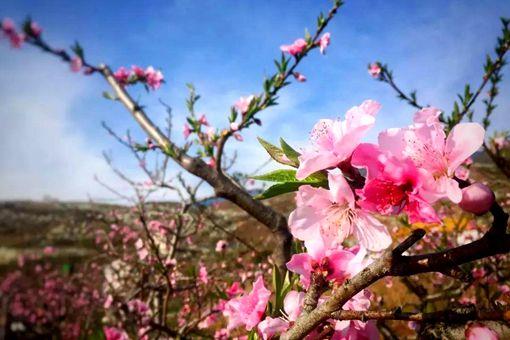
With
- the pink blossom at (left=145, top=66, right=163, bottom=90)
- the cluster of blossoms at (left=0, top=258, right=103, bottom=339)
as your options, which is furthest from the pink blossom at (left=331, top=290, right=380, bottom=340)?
the cluster of blossoms at (left=0, top=258, right=103, bottom=339)

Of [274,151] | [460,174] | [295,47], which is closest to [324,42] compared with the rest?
[295,47]

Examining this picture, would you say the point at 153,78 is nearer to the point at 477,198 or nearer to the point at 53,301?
the point at 477,198

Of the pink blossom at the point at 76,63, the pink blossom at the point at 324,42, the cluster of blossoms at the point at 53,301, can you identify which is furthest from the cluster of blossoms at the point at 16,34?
the cluster of blossoms at the point at 53,301

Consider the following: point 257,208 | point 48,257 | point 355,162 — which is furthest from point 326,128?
point 48,257

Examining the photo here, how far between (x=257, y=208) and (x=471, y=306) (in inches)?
49.0

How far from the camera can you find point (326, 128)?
645 mm

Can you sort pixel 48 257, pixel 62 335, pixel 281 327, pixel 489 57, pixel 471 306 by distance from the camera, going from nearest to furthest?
pixel 471 306 < pixel 281 327 < pixel 489 57 < pixel 62 335 < pixel 48 257

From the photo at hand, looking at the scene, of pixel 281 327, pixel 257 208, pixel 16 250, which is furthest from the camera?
pixel 16 250

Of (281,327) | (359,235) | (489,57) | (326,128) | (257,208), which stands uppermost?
(489,57)

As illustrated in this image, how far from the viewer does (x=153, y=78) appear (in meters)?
3.94

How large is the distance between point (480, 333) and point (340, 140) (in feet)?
1.09

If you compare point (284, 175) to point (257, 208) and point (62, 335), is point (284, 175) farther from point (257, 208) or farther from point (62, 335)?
point (62, 335)

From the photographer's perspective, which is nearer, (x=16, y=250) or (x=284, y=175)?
(x=284, y=175)

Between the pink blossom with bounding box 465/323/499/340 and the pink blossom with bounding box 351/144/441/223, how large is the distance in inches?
5.9
